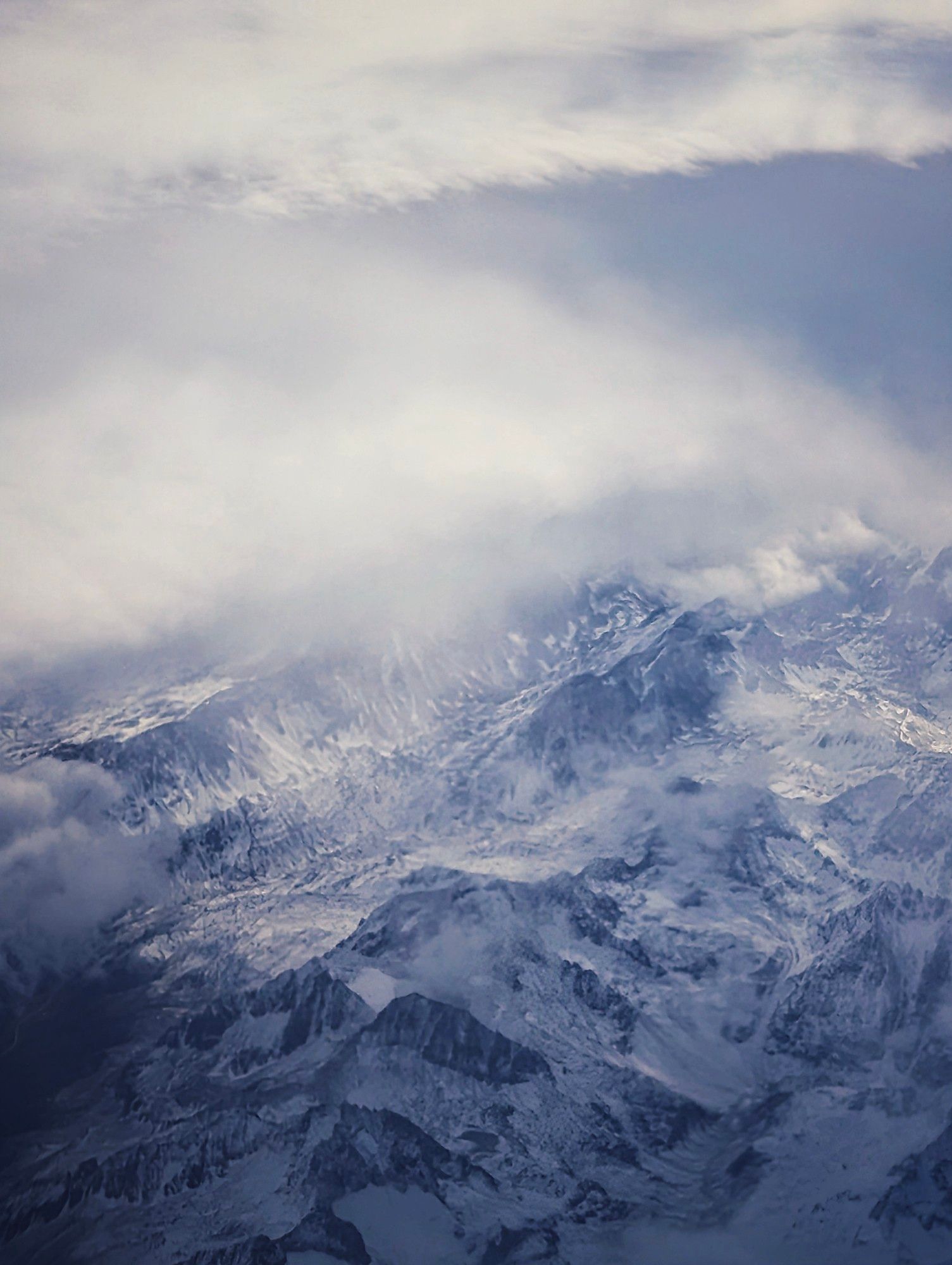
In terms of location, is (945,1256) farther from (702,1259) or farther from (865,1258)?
(702,1259)

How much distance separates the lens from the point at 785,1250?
199875mm

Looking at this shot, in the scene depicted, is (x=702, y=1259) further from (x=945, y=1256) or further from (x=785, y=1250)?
(x=945, y=1256)

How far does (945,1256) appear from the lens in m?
200

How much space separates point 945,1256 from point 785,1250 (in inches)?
800

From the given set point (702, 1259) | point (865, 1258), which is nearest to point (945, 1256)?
point (865, 1258)

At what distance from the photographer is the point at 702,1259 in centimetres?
19962

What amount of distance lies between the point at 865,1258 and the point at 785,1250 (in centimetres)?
1014

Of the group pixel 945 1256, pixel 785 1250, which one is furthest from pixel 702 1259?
pixel 945 1256

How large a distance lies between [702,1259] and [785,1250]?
10.5 meters

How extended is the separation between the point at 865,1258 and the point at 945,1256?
10.2 m

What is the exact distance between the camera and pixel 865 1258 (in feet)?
655

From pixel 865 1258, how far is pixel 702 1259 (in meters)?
20.6
